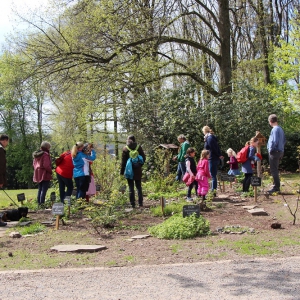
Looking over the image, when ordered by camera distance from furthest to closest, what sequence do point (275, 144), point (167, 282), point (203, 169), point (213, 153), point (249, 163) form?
point (213, 153) < point (249, 163) < point (275, 144) < point (203, 169) < point (167, 282)

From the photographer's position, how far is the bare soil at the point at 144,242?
561 cm

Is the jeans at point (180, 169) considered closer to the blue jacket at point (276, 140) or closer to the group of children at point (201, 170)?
the group of children at point (201, 170)

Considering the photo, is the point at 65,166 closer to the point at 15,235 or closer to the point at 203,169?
the point at 15,235

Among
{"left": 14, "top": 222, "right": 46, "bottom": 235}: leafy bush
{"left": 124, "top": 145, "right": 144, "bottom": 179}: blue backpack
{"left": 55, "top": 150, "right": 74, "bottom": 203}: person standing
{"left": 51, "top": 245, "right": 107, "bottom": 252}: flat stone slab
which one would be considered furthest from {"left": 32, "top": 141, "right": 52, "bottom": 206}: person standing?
{"left": 51, "top": 245, "right": 107, "bottom": 252}: flat stone slab

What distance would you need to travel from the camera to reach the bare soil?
5609mm

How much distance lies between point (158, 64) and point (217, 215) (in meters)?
11.2

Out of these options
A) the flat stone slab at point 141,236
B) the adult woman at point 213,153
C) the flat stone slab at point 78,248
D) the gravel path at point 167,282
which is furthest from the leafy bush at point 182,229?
the adult woman at point 213,153

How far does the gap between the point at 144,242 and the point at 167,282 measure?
211 centimetres

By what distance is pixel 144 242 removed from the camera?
21.8 ft

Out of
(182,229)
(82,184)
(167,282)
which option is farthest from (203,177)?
(167,282)

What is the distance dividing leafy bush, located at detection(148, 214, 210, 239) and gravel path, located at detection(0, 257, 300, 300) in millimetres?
1583

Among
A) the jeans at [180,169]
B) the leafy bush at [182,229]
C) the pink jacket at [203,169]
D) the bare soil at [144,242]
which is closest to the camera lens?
the bare soil at [144,242]

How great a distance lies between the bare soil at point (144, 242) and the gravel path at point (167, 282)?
353mm

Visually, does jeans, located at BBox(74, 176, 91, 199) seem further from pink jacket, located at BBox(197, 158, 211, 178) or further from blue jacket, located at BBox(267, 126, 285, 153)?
blue jacket, located at BBox(267, 126, 285, 153)
